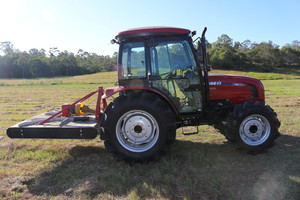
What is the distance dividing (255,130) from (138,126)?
6.99 feet

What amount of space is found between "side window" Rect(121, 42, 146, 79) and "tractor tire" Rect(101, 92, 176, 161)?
41cm

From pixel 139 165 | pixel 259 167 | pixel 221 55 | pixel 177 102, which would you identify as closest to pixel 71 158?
pixel 139 165

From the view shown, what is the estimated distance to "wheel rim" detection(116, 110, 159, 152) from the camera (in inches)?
164

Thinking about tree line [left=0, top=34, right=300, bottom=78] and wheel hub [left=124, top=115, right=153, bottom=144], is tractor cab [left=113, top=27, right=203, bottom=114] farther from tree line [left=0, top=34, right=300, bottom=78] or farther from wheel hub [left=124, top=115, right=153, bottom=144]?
tree line [left=0, top=34, right=300, bottom=78]

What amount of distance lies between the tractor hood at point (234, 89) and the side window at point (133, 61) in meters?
1.39

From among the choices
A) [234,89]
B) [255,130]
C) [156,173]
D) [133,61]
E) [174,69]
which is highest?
[133,61]

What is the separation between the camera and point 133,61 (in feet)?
14.3

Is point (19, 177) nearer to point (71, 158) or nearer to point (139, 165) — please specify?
point (71, 158)

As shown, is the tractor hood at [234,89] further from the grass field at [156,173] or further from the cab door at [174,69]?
the grass field at [156,173]

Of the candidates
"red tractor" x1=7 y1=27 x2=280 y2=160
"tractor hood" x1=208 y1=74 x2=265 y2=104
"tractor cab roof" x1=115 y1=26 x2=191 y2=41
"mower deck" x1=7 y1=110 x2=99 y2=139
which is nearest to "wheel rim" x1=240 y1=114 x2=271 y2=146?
"red tractor" x1=7 y1=27 x2=280 y2=160

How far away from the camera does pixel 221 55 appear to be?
6212 centimetres

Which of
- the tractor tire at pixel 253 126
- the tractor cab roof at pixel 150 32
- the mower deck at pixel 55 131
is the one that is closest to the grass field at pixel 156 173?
the tractor tire at pixel 253 126

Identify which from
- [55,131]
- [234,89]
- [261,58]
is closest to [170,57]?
[234,89]

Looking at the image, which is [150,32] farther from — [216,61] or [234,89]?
[216,61]
